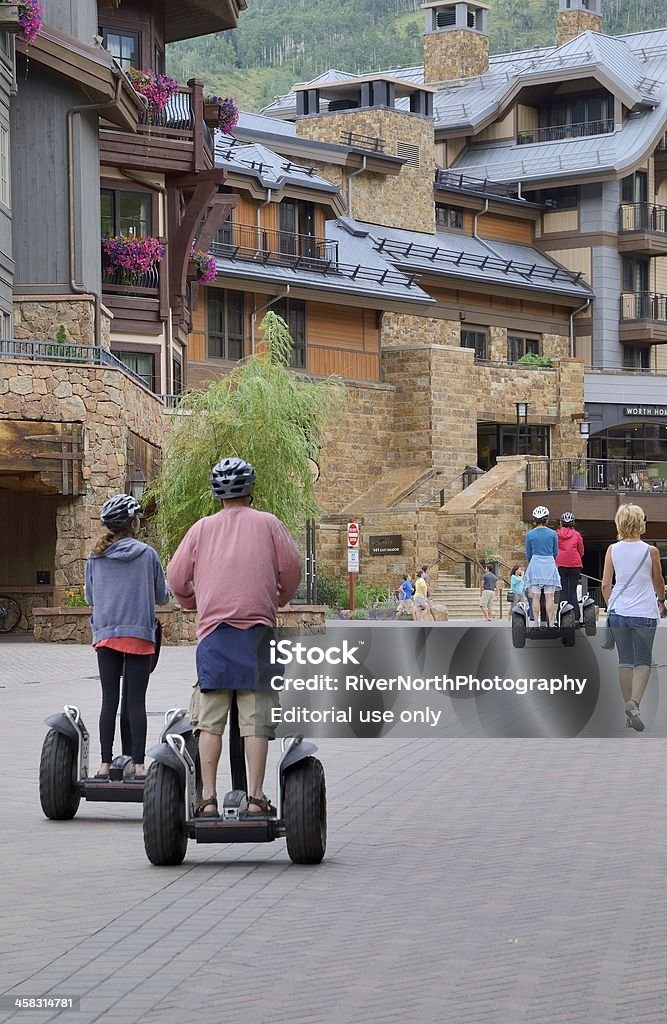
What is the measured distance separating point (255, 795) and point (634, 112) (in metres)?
62.9

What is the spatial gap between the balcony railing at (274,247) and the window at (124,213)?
14.6 meters

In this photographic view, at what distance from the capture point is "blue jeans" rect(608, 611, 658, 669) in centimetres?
1241

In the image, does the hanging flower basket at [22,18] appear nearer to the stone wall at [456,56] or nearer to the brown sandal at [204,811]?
the brown sandal at [204,811]

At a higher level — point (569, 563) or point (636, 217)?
point (636, 217)

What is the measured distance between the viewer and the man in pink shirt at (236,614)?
323 inches

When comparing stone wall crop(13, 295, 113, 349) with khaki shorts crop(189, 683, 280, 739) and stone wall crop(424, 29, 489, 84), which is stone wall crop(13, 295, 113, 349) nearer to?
khaki shorts crop(189, 683, 280, 739)

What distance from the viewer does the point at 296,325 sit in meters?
56.1

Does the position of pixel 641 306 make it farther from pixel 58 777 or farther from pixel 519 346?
pixel 58 777

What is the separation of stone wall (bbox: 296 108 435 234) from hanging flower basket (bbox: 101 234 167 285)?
24952 millimetres

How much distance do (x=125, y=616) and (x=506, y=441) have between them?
52.7m

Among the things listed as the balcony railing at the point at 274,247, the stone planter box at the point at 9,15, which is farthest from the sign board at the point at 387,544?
the stone planter box at the point at 9,15

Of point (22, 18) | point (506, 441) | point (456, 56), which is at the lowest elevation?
point (506, 441)

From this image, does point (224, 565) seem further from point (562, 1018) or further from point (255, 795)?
point (562, 1018)

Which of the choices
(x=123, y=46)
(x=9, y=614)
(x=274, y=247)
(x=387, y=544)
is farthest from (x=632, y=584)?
(x=274, y=247)
